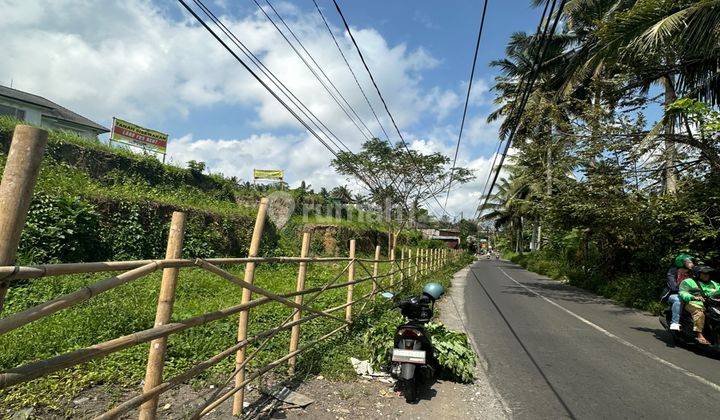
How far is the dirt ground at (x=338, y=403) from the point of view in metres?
3.93

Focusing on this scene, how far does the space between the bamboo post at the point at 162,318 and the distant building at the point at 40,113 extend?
22.2m

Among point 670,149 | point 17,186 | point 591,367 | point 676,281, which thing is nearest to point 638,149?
point 670,149

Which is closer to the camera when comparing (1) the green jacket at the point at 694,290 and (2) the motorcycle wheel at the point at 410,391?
(2) the motorcycle wheel at the point at 410,391

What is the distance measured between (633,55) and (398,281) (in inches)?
335

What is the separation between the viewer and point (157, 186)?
1730 cm

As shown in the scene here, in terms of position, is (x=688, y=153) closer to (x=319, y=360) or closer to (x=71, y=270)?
(x=319, y=360)

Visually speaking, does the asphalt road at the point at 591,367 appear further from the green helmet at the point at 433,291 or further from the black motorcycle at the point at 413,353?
the green helmet at the point at 433,291

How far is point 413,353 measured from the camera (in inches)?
187

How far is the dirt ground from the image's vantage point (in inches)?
155

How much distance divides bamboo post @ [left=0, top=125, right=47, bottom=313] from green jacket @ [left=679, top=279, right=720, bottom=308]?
27.7ft

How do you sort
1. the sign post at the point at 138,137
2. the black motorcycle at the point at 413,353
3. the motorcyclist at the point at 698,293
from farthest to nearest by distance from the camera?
the sign post at the point at 138,137
the motorcyclist at the point at 698,293
the black motorcycle at the point at 413,353

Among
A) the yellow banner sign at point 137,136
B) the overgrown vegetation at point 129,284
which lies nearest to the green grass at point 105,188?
the overgrown vegetation at point 129,284

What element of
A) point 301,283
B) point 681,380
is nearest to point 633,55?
point 681,380

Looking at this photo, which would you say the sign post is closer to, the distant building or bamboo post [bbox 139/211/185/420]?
the distant building
